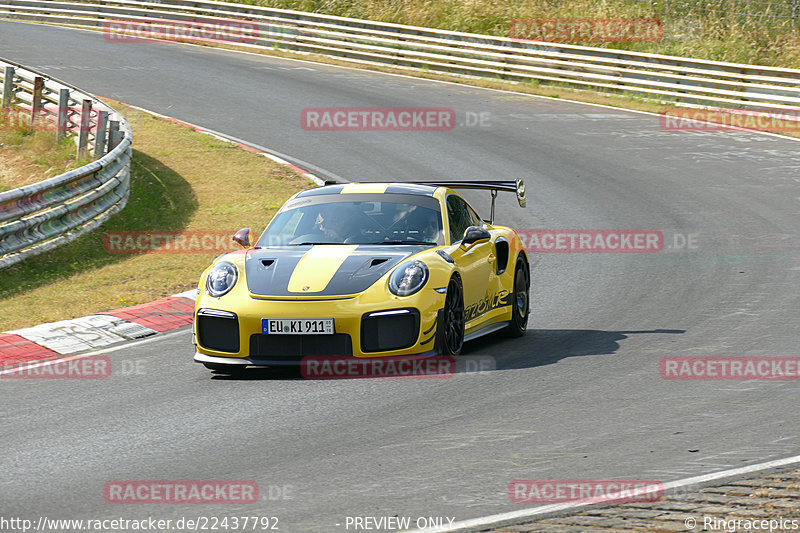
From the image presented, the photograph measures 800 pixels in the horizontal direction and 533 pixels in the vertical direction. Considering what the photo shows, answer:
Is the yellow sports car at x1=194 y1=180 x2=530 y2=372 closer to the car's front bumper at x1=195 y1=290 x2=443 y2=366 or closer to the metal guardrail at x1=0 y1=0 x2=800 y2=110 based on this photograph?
the car's front bumper at x1=195 y1=290 x2=443 y2=366

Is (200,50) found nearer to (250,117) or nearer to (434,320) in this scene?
(250,117)

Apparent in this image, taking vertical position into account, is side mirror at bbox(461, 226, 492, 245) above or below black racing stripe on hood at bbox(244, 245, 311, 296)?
above

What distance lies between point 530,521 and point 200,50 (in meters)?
29.8

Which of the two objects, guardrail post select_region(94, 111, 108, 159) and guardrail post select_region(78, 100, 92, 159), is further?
guardrail post select_region(78, 100, 92, 159)

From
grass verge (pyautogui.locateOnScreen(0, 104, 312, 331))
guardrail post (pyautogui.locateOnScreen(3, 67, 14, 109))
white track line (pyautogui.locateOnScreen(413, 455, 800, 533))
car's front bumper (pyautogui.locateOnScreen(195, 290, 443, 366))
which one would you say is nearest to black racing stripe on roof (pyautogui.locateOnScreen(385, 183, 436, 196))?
car's front bumper (pyautogui.locateOnScreen(195, 290, 443, 366))

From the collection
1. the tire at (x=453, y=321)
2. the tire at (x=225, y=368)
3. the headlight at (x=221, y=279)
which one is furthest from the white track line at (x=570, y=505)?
the headlight at (x=221, y=279)

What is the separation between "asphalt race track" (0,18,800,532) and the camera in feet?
19.4

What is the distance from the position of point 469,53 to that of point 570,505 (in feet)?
81.8

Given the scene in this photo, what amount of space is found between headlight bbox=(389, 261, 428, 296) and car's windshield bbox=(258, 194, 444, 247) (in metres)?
0.80

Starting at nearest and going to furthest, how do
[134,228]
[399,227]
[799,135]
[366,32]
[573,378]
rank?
[573,378], [399,227], [134,228], [799,135], [366,32]

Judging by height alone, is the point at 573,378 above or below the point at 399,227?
below

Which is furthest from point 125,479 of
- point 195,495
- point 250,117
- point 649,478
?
point 250,117

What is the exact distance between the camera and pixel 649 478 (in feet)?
19.2

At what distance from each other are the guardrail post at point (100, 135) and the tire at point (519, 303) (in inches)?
348
